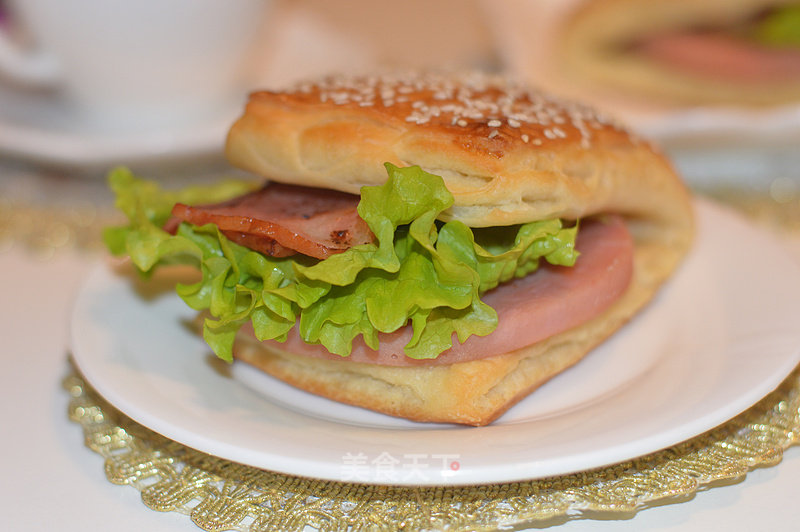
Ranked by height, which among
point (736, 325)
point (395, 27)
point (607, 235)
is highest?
point (395, 27)

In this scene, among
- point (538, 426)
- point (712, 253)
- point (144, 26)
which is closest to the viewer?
point (538, 426)

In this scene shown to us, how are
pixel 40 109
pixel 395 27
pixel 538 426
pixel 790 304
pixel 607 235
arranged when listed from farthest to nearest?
pixel 395 27 < pixel 40 109 < pixel 607 235 < pixel 790 304 < pixel 538 426

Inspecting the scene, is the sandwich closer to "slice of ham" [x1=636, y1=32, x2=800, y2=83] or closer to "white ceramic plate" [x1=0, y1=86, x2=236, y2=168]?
"white ceramic plate" [x1=0, y1=86, x2=236, y2=168]

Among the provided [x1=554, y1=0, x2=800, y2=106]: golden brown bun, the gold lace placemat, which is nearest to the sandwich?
the gold lace placemat

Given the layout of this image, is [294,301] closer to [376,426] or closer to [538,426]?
[376,426]

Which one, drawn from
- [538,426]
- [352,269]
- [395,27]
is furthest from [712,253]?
[395,27]

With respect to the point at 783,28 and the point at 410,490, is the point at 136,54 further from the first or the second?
the point at 783,28

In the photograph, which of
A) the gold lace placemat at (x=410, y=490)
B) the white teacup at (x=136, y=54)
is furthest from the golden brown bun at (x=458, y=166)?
the white teacup at (x=136, y=54)

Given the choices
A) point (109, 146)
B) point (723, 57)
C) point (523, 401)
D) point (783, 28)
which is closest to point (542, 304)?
point (523, 401)
